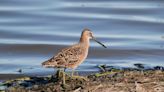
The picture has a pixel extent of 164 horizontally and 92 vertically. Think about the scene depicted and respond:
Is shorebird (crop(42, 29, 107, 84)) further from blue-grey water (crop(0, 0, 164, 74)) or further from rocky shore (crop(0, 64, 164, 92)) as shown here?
blue-grey water (crop(0, 0, 164, 74))

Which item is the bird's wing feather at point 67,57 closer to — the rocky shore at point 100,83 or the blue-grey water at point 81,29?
the rocky shore at point 100,83

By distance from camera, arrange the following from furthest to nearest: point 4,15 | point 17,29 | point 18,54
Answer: point 4,15 < point 17,29 < point 18,54

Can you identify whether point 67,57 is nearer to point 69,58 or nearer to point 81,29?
point 69,58

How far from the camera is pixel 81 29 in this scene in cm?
1709

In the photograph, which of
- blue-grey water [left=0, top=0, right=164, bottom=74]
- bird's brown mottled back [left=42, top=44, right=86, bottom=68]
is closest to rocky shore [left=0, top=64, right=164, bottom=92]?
bird's brown mottled back [left=42, top=44, right=86, bottom=68]

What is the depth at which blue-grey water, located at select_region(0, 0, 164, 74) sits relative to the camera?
1408 cm

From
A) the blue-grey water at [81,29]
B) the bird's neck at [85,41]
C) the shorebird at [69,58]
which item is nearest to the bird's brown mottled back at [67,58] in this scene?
the shorebird at [69,58]

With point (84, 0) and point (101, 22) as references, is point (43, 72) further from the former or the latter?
point (84, 0)

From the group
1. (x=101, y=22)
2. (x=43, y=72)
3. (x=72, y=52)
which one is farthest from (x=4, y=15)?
(x=72, y=52)

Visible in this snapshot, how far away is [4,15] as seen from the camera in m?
18.9

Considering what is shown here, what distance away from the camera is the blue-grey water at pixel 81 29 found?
14.1 meters

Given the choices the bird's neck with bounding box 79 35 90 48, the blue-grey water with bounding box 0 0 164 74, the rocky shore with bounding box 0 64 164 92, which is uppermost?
the blue-grey water with bounding box 0 0 164 74

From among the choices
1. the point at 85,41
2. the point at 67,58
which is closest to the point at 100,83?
the point at 67,58

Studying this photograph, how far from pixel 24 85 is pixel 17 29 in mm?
8064
